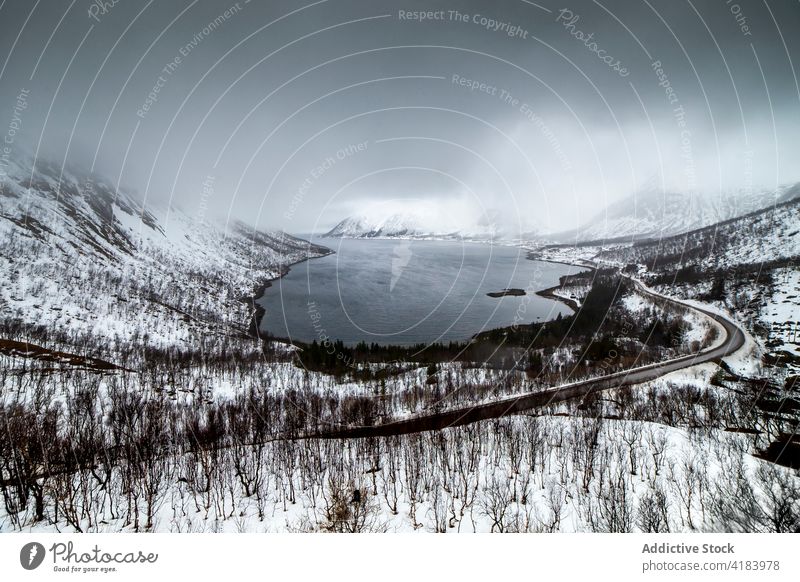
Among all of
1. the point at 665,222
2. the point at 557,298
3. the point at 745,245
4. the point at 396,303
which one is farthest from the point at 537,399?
the point at 665,222

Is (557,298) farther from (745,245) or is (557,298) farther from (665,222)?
(665,222)

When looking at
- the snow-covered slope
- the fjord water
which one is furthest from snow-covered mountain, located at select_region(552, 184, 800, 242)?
the fjord water

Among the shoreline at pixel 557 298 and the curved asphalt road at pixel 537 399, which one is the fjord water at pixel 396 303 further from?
the curved asphalt road at pixel 537 399

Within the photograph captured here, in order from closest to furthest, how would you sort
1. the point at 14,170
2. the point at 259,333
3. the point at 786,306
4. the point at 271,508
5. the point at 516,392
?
the point at 271,508, the point at 516,392, the point at 786,306, the point at 259,333, the point at 14,170

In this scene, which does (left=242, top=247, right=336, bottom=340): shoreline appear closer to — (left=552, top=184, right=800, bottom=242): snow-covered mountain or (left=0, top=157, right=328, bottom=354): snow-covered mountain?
(left=0, top=157, right=328, bottom=354): snow-covered mountain

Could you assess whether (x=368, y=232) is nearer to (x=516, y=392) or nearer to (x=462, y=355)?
(x=462, y=355)

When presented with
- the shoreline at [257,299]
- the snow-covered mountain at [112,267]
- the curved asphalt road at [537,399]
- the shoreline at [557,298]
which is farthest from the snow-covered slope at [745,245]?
the snow-covered mountain at [112,267]

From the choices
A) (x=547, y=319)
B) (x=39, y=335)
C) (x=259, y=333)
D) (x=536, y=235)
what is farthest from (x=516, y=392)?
(x=536, y=235)
